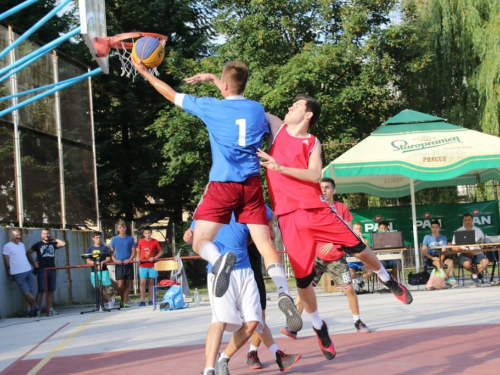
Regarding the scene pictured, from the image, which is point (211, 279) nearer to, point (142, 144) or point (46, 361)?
point (46, 361)

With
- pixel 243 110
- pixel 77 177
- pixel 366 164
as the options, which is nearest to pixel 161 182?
pixel 77 177

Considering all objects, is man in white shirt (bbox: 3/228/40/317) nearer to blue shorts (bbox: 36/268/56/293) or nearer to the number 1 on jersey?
blue shorts (bbox: 36/268/56/293)

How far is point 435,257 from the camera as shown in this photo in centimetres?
1717

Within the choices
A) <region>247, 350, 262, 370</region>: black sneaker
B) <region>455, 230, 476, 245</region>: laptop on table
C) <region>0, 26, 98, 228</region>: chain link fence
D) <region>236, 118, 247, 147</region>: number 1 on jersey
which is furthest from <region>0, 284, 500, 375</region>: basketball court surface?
<region>0, 26, 98, 228</region>: chain link fence

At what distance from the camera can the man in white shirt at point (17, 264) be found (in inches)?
674

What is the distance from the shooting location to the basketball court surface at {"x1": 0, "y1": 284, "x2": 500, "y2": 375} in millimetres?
6598

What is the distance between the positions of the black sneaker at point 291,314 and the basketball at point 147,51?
3.05 m

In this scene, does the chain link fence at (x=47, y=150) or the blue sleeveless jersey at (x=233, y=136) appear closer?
the blue sleeveless jersey at (x=233, y=136)

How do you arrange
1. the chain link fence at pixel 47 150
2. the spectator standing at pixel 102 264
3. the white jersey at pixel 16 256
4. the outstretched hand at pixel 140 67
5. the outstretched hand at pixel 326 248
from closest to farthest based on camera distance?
the outstretched hand at pixel 140 67 < the outstretched hand at pixel 326 248 < the white jersey at pixel 16 256 < the spectator standing at pixel 102 264 < the chain link fence at pixel 47 150

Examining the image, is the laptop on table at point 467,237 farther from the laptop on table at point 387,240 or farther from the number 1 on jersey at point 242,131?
the number 1 on jersey at point 242,131

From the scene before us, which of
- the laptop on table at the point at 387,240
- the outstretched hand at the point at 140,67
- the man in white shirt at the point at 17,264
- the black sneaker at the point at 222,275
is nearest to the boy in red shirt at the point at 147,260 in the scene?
the man in white shirt at the point at 17,264

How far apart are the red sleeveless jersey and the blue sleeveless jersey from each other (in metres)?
0.80

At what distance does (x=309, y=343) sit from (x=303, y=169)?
2453 mm

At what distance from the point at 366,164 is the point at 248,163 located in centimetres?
1172
